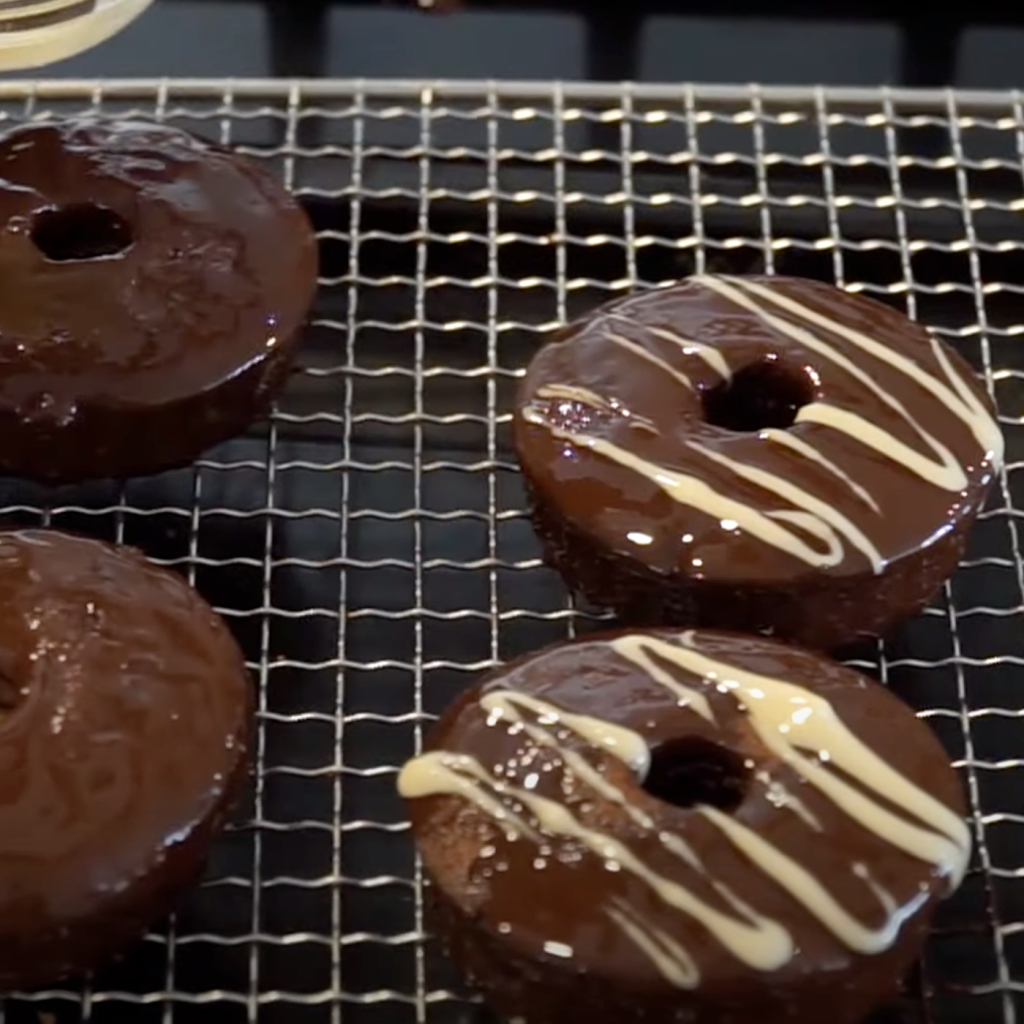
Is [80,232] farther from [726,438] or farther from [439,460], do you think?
[726,438]

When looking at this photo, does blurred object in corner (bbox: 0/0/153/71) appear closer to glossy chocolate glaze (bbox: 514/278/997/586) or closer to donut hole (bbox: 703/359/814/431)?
glossy chocolate glaze (bbox: 514/278/997/586)

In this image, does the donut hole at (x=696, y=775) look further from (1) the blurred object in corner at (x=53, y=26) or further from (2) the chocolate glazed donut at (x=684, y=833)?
(1) the blurred object in corner at (x=53, y=26)

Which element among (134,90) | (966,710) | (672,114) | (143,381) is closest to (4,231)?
(143,381)

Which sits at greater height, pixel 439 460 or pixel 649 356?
pixel 649 356

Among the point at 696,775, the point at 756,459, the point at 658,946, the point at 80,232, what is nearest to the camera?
the point at 658,946

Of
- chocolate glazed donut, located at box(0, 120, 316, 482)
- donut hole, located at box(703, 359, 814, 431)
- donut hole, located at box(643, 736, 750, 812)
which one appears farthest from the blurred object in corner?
donut hole, located at box(643, 736, 750, 812)

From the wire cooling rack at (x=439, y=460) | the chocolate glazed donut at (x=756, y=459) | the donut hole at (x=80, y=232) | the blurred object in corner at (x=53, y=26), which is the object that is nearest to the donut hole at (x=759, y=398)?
the chocolate glazed donut at (x=756, y=459)

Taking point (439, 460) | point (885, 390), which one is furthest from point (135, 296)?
point (885, 390)
